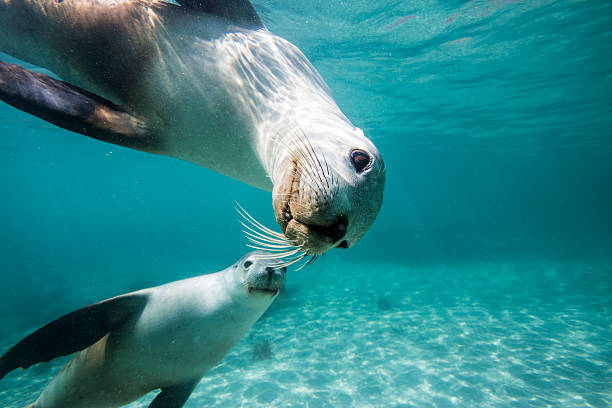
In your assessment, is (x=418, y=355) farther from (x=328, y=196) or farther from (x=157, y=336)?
(x=328, y=196)

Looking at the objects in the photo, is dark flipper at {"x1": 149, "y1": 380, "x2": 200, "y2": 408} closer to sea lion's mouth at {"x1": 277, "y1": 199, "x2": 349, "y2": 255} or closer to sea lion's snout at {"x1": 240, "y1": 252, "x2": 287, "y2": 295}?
sea lion's snout at {"x1": 240, "y1": 252, "x2": 287, "y2": 295}

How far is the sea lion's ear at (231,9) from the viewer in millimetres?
2100

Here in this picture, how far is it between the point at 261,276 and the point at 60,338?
5.15 feet

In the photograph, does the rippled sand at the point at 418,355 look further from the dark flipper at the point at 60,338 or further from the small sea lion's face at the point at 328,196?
the small sea lion's face at the point at 328,196

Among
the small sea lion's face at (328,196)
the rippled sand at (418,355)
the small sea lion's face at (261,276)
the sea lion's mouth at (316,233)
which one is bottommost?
the rippled sand at (418,355)

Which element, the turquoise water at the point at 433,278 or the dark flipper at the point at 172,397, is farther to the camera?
the turquoise water at the point at 433,278

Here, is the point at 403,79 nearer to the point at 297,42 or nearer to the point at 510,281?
the point at 297,42

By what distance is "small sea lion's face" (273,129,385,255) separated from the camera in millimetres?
1046

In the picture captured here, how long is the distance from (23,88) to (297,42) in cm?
1000

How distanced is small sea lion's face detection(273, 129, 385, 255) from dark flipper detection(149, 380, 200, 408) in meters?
2.60

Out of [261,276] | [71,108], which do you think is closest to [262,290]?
[261,276]

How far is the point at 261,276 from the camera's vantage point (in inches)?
97.9

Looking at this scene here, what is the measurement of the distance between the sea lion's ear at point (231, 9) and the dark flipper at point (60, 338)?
8.16 feet

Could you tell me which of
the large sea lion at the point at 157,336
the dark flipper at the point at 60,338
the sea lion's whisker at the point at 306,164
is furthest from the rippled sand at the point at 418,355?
the sea lion's whisker at the point at 306,164
